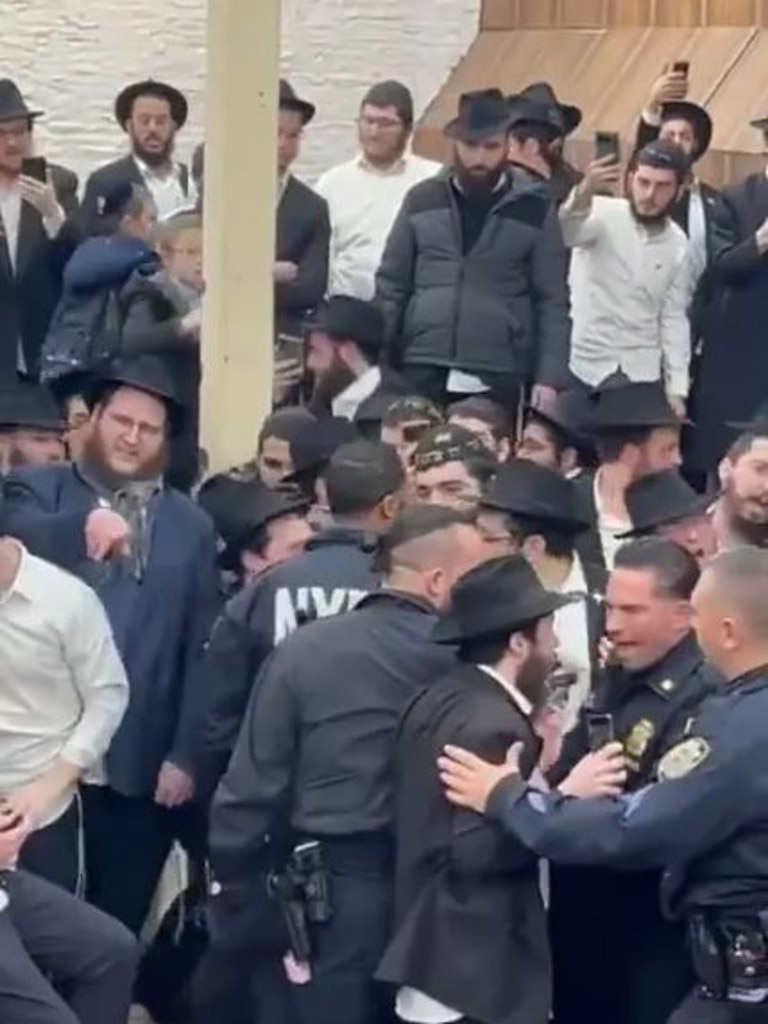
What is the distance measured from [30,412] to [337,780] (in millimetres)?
2715

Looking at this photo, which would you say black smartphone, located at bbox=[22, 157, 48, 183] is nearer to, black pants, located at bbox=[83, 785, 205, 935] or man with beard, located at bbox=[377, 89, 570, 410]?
man with beard, located at bbox=[377, 89, 570, 410]

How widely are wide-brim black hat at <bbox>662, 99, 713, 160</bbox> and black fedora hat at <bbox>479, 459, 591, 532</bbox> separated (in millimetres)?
4499

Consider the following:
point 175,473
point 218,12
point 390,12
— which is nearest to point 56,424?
point 175,473

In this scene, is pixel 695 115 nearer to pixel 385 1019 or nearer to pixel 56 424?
pixel 56 424

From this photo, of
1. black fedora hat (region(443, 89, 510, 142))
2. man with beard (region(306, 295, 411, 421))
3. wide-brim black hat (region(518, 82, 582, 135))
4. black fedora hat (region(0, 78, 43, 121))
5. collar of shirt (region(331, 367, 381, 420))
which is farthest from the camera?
wide-brim black hat (region(518, 82, 582, 135))

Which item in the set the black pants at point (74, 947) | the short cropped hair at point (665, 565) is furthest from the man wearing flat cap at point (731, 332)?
the black pants at point (74, 947)

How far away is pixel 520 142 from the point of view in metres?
12.5

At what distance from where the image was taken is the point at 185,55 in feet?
58.3

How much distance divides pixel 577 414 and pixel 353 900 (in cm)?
349

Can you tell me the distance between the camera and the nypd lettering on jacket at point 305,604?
802cm

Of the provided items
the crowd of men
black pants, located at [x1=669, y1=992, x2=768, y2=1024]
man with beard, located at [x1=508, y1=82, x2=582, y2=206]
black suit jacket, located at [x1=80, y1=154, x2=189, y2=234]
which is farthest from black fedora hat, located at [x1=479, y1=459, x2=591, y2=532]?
black suit jacket, located at [x1=80, y1=154, x2=189, y2=234]

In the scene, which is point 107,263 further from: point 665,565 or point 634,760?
point 634,760

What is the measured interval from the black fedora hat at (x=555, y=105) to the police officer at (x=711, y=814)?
617cm

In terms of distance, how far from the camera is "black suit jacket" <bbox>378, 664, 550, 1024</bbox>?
6.98 metres
